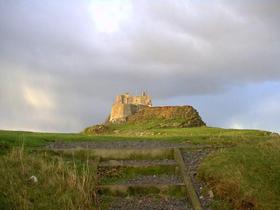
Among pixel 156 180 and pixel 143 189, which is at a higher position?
pixel 156 180

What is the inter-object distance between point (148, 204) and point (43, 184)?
2.23 m

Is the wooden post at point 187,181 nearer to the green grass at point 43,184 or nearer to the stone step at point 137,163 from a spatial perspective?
the stone step at point 137,163

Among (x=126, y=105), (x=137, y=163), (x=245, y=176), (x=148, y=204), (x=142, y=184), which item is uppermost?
(x=126, y=105)

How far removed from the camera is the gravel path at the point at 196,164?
33.4ft

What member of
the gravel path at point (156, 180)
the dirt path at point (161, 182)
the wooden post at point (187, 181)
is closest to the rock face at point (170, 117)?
the dirt path at point (161, 182)

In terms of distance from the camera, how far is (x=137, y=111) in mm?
37375

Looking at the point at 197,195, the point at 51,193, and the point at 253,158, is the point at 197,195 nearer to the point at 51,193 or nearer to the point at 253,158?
the point at 253,158

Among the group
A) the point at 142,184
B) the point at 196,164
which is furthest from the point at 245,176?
the point at 196,164

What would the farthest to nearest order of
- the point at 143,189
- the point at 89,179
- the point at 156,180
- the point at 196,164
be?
the point at 196,164 → the point at 156,180 → the point at 143,189 → the point at 89,179

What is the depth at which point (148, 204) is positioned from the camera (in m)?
10.1

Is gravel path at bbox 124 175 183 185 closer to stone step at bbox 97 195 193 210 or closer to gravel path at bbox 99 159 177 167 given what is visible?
gravel path at bbox 99 159 177 167

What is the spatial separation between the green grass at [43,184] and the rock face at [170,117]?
765 inches

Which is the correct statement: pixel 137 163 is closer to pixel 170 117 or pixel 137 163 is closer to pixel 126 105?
pixel 170 117

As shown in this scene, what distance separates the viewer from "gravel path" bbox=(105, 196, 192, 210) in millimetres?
9867
